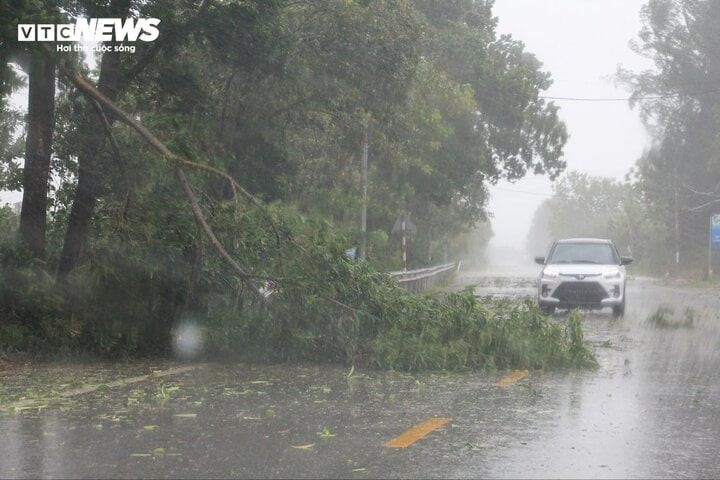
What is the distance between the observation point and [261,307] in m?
12.8

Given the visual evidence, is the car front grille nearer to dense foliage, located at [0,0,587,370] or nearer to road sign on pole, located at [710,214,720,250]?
dense foliage, located at [0,0,587,370]

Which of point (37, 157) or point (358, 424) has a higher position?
point (37, 157)

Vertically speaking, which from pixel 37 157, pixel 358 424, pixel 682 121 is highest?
pixel 682 121

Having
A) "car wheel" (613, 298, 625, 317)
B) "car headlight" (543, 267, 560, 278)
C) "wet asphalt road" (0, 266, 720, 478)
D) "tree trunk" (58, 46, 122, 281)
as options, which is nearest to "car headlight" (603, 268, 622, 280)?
"car wheel" (613, 298, 625, 317)

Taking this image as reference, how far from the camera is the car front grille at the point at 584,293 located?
21.2m

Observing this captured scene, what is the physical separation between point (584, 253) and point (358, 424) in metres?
15.6

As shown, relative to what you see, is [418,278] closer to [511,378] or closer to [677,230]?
[511,378]

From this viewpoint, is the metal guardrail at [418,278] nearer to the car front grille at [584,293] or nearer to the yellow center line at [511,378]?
the car front grille at [584,293]

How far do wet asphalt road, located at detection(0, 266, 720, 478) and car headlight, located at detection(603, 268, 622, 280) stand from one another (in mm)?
8871

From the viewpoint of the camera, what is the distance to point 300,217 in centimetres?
1336

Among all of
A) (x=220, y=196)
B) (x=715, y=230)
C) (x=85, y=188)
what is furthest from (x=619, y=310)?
(x=715, y=230)

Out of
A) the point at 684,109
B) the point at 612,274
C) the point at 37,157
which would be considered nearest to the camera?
the point at 37,157

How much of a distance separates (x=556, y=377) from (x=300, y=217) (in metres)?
4.13

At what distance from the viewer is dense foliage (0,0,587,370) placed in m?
12.5
